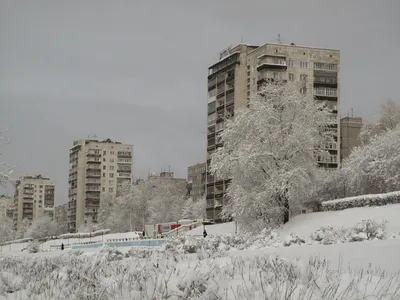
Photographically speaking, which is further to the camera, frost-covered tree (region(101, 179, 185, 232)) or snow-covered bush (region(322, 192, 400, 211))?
frost-covered tree (region(101, 179, 185, 232))

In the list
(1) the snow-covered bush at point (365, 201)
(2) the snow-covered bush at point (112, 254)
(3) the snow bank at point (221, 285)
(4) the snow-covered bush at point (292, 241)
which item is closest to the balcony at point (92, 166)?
(1) the snow-covered bush at point (365, 201)

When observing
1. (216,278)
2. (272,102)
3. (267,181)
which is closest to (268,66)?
(272,102)

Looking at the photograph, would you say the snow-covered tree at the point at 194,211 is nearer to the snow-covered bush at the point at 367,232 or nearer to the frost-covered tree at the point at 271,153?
the frost-covered tree at the point at 271,153

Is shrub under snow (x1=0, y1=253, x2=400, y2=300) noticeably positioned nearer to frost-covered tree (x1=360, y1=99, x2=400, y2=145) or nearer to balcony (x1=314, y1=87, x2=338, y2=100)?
frost-covered tree (x1=360, y1=99, x2=400, y2=145)

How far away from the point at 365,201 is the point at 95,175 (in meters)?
140

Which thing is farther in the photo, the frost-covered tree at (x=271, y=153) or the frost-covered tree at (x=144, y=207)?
the frost-covered tree at (x=144, y=207)

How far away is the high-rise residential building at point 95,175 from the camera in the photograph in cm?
17050

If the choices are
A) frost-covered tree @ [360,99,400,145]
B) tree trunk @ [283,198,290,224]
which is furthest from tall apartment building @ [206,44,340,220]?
tree trunk @ [283,198,290,224]

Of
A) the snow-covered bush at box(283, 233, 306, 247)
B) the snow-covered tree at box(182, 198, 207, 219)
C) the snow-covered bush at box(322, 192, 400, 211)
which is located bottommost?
the snow-covered tree at box(182, 198, 207, 219)

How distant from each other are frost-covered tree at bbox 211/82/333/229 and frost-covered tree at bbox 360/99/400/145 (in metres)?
32.9

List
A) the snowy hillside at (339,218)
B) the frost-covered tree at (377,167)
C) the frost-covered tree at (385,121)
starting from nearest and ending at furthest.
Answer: the snowy hillside at (339,218) < the frost-covered tree at (377,167) < the frost-covered tree at (385,121)

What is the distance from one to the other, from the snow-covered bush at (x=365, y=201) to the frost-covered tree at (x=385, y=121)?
35224 mm

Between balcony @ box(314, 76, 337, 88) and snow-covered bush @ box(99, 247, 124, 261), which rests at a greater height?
balcony @ box(314, 76, 337, 88)

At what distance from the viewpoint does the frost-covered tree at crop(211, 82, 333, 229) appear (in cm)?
4222
